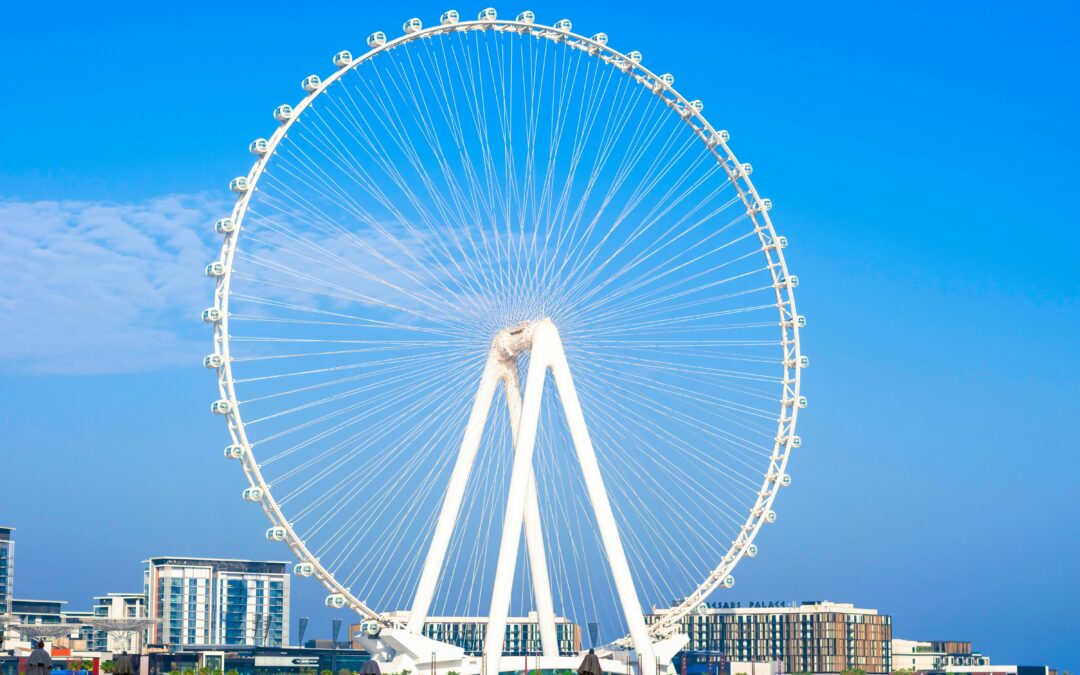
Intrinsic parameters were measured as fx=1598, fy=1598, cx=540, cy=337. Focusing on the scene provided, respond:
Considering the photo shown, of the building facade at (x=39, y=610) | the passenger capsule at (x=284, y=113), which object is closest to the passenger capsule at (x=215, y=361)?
the passenger capsule at (x=284, y=113)

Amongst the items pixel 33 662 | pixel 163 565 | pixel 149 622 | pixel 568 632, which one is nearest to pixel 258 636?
pixel 163 565

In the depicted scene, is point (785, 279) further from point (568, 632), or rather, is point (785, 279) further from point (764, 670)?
point (764, 670)

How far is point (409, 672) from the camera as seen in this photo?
2073 inches

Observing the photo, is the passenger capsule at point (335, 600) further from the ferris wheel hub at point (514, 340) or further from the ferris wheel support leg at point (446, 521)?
the ferris wheel hub at point (514, 340)

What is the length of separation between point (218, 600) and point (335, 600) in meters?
144

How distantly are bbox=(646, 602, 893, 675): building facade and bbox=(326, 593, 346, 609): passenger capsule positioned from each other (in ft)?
436

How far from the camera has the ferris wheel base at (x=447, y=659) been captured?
52500mm

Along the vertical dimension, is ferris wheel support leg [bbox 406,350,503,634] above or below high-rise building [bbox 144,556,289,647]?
above

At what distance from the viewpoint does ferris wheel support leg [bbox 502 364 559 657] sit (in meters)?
54.3

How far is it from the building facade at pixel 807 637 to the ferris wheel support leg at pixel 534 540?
128 meters

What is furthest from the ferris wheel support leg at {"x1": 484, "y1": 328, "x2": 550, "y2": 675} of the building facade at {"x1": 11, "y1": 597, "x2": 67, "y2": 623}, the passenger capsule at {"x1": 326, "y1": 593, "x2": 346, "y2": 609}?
the building facade at {"x1": 11, "y1": 597, "x2": 67, "y2": 623}

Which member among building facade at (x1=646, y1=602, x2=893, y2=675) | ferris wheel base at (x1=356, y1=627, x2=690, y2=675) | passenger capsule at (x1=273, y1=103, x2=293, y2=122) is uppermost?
passenger capsule at (x1=273, y1=103, x2=293, y2=122)

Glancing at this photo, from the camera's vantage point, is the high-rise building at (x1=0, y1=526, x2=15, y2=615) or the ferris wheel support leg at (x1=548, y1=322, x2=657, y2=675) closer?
the ferris wheel support leg at (x1=548, y1=322, x2=657, y2=675)

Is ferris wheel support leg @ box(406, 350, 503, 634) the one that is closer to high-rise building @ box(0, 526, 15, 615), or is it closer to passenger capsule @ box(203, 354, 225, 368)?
passenger capsule @ box(203, 354, 225, 368)
